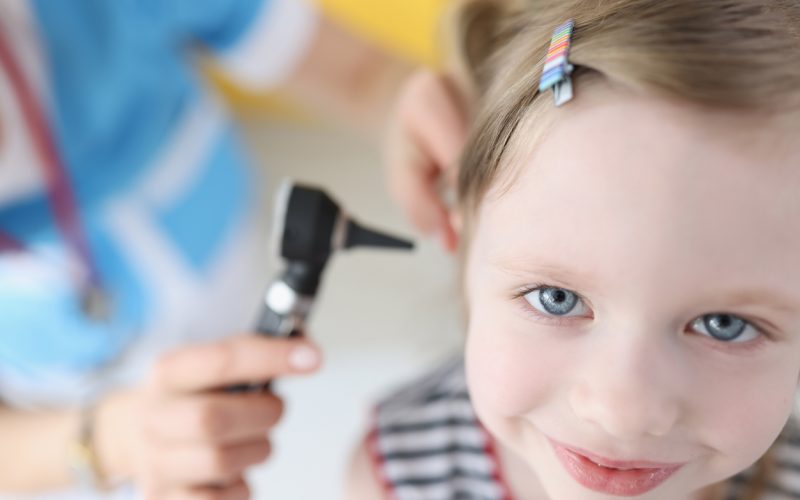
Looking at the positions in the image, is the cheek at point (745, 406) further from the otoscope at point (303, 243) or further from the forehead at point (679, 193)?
the otoscope at point (303, 243)

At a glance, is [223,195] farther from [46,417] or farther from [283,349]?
[283,349]

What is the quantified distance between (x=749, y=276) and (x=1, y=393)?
714 millimetres

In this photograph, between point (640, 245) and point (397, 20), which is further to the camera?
point (397, 20)

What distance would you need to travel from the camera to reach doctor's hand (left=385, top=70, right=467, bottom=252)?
0.58 metres

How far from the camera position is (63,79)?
71cm

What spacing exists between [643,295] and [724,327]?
5cm

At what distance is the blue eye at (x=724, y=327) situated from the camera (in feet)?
1.26

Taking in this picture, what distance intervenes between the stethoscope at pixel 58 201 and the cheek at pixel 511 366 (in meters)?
0.42

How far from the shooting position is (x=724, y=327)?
384 mm

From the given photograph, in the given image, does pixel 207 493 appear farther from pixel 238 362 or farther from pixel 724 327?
pixel 724 327

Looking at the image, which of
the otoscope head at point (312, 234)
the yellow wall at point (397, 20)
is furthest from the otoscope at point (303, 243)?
the yellow wall at point (397, 20)

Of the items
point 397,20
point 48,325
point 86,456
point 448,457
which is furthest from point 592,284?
point 397,20

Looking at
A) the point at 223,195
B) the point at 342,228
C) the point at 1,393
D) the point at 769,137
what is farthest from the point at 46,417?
the point at 769,137

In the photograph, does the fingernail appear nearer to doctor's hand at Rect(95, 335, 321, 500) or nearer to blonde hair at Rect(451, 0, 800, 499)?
doctor's hand at Rect(95, 335, 321, 500)
